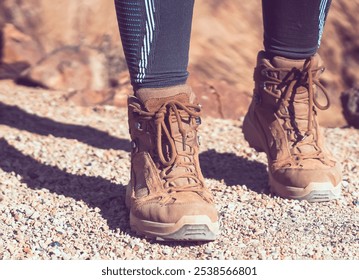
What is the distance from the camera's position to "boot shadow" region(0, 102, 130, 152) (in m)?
2.71

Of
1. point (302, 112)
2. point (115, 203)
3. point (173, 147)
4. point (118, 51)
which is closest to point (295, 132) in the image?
point (302, 112)

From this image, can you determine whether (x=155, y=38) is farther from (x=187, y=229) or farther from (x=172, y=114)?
(x=187, y=229)

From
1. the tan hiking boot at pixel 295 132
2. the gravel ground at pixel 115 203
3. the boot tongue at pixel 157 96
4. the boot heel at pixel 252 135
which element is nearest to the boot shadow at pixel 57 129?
the gravel ground at pixel 115 203

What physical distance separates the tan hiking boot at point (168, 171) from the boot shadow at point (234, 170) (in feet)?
1.28

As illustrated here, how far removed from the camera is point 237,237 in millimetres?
1872

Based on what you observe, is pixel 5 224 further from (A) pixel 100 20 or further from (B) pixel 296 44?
(A) pixel 100 20

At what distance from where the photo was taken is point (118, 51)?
3.33 metres

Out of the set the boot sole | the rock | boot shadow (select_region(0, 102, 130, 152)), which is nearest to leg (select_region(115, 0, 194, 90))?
the boot sole

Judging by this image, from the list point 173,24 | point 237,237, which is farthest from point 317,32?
point 237,237

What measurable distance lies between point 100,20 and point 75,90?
354 mm

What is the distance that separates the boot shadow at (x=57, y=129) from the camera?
271 centimetres

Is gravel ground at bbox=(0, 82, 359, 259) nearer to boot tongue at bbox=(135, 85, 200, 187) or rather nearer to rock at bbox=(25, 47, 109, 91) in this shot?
boot tongue at bbox=(135, 85, 200, 187)

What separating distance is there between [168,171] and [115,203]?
0.27 meters

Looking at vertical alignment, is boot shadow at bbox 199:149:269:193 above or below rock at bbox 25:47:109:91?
below
